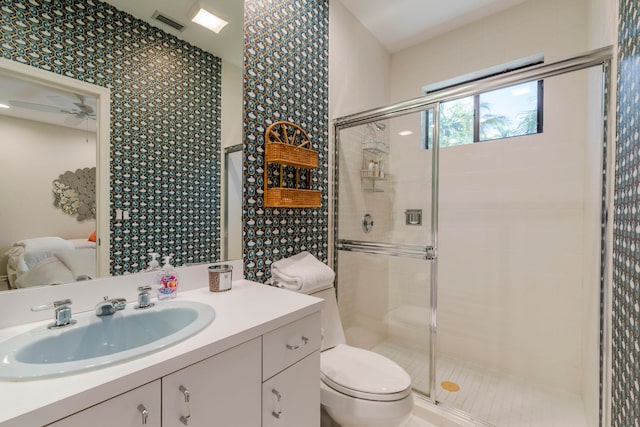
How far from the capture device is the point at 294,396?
1.02m

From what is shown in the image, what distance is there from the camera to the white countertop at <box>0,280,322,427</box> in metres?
0.51

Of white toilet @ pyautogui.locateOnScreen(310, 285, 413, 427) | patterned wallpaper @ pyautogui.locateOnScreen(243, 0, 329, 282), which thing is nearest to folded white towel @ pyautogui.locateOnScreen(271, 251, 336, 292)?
patterned wallpaper @ pyautogui.locateOnScreen(243, 0, 329, 282)

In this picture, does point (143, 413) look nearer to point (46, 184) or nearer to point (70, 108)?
point (46, 184)

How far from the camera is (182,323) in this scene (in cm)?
101

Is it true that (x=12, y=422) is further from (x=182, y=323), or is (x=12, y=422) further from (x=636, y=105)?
(x=636, y=105)

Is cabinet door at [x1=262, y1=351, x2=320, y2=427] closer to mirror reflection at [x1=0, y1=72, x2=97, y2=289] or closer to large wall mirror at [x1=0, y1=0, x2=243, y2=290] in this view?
large wall mirror at [x1=0, y1=0, x2=243, y2=290]

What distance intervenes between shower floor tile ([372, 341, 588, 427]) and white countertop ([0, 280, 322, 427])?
1268 millimetres

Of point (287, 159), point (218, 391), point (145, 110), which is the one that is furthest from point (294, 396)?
point (145, 110)

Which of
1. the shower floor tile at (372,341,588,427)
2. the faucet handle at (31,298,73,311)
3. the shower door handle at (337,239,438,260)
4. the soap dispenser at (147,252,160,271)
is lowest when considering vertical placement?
the shower floor tile at (372,341,588,427)

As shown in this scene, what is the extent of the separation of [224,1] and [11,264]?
137 centimetres

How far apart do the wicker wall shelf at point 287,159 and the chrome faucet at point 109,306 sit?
2.51 ft

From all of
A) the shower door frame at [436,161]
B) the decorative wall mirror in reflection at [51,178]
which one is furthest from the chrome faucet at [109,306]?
the shower door frame at [436,161]

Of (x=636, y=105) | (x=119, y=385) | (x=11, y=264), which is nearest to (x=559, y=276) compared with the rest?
(x=636, y=105)

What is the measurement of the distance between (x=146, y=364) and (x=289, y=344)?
0.47 metres
